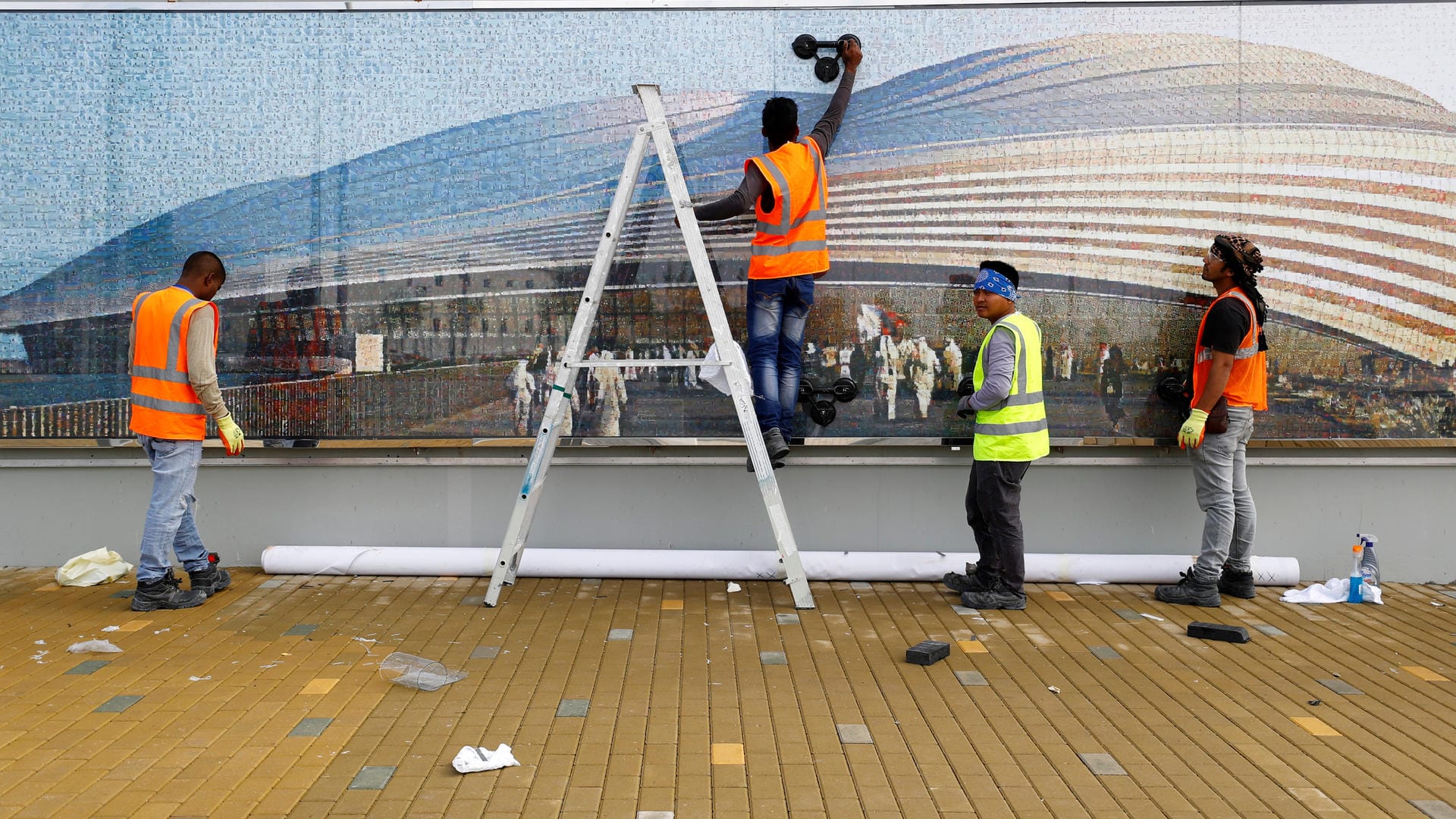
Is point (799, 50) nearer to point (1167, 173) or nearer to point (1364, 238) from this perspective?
point (1167, 173)

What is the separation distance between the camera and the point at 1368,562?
18.8 ft

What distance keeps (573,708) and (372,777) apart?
0.79 metres

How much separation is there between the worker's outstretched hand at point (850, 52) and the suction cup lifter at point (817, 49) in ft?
0.07

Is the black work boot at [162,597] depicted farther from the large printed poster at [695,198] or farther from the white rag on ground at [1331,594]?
the white rag on ground at [1331,594]

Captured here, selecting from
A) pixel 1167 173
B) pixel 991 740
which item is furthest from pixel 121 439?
pixel 1167 173

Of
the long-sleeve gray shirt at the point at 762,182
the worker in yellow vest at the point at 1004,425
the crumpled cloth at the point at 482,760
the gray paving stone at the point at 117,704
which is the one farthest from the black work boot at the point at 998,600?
the gray paving stone at the point at 117,704

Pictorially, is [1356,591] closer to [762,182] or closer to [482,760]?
[762,182]

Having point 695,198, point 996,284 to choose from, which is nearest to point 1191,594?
point 996,284

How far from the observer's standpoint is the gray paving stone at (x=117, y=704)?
151 inches

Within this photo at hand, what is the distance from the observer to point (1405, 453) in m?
5.96

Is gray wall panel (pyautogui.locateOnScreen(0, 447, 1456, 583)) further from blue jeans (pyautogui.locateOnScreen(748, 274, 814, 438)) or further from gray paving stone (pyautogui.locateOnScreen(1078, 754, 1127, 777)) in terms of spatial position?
gray paving stone (pyautogui.locateOnScreen(1078, 754, 1127, 777))

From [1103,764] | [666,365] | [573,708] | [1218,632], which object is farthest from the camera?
[666,365]

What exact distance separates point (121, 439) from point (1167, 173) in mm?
5684

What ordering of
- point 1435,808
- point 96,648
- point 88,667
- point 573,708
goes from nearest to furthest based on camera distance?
point 1435,808
point 573,708
point 88,667
point 96,648
